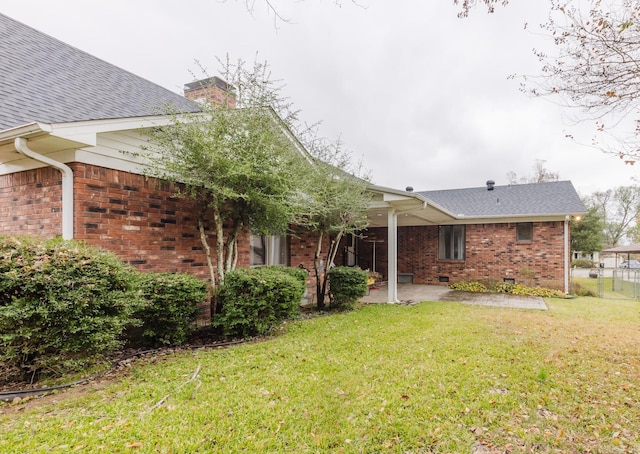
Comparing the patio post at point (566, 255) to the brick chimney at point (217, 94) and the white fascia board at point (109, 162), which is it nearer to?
the brick chimney at point (217, 94)

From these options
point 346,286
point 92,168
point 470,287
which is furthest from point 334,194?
point 470,287

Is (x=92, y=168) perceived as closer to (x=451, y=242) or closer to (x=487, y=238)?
(x=451, y=242)

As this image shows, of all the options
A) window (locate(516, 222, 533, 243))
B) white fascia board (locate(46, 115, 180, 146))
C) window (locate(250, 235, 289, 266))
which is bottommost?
window (locate(250, 235, 289, 266))

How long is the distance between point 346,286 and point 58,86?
22.4ft

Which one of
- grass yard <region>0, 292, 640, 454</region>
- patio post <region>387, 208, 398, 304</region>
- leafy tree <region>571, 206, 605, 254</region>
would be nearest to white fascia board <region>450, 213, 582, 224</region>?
patio post <region>387, 208, 398, 304</region>

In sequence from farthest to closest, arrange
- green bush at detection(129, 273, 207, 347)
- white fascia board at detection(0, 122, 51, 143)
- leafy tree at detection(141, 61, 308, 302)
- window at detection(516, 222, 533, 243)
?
window at detection(516, 222, 533, 243), leafy tree at detection(141, 61, 308, 302), green bush at detection(129, 273, 207, 347), white fascia board at detection(0, 122, 51, 143)

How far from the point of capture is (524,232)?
13.1 m

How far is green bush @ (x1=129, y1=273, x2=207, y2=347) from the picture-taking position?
168 inches

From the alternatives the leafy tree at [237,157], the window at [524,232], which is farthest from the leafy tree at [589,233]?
the leafy tree at [237,157]

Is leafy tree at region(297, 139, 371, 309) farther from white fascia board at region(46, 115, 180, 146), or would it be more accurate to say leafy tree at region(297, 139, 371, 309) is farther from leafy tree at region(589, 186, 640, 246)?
leafy tree at region(589, 186, 640, 246)

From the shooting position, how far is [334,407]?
3129 mm

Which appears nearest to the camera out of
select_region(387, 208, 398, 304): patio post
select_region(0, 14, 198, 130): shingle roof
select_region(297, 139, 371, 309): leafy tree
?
select_region(0, 14, 198, 130): shingle roof

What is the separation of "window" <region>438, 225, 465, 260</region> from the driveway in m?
1.86

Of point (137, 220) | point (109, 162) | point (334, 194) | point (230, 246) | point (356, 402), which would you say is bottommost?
point (356, 402)
